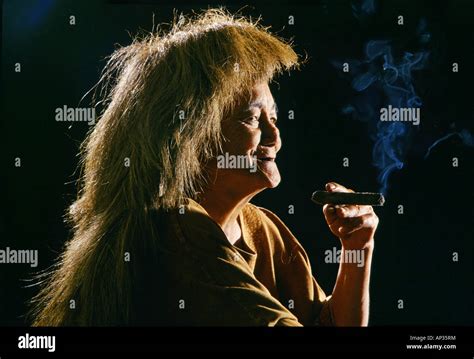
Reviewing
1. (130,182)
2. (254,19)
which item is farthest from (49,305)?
(254,19)

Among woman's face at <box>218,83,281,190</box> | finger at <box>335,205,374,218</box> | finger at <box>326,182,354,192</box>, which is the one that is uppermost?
woman's face at <box>218,83,281,190</box>

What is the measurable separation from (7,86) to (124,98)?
622 millimetres

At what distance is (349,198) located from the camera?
348 cm

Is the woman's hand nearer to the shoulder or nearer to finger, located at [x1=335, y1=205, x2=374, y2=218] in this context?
finger, located at [x1=335, y1=205, x2=374, y2=218]

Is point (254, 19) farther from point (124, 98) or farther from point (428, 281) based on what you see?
point (428, 281)

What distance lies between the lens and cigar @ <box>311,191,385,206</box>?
3.48 meters

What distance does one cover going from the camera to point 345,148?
354cm

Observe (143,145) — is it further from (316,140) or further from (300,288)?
(300,288)

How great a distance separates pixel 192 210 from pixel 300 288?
2.24 feet

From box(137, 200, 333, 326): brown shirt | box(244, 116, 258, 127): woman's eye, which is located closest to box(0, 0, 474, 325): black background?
box(244, 116, 258, 127): woman's eye

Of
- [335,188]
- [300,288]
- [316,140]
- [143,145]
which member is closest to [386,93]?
[316,140]

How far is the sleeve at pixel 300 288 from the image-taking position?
11.4 feet

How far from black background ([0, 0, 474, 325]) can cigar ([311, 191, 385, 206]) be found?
41 mm

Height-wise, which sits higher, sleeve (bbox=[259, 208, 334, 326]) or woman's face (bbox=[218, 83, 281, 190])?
woman's face (bbox=[218, 83, 281, 190])
